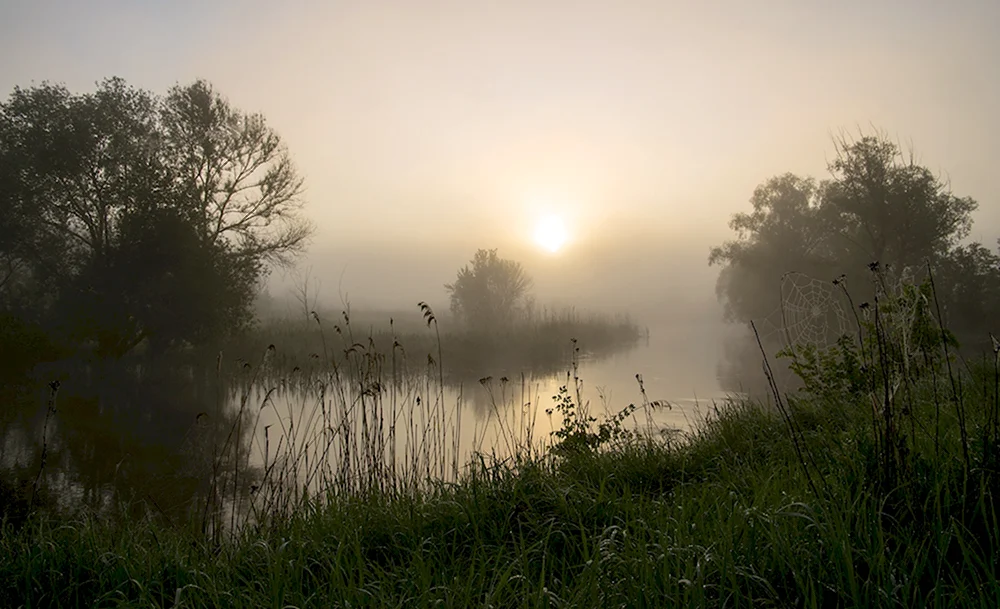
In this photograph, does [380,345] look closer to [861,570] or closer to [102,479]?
[102,479]

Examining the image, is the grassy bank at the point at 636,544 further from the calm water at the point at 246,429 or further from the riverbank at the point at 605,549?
the calm water at the point at 246,429

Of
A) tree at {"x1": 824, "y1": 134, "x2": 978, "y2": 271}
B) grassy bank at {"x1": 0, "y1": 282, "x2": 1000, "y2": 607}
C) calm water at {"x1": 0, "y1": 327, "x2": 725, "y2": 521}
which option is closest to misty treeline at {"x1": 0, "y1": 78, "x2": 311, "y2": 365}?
calm water at {"x1": 0, "y1": 327, "x2": 725, "y2": 521}

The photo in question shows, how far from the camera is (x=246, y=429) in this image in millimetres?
9461

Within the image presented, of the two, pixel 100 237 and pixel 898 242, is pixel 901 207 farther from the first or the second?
pixel 100 237

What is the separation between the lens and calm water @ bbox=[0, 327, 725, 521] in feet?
16.4

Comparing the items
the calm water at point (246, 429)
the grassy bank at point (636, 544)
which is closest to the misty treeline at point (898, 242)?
the calm water at point (246, 429)

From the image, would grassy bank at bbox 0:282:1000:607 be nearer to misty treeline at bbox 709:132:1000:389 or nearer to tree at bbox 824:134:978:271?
misty treeline at bbox 709:132:1000:389

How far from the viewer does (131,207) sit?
49.9 feet

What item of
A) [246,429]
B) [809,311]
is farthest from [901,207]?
[246,429]

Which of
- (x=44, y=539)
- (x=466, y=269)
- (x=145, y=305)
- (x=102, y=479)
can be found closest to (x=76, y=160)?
(x=145, y=305)

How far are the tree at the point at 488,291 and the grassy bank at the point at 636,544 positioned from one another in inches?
1154

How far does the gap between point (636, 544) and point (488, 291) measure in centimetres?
3194

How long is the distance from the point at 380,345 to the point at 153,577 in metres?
17.7

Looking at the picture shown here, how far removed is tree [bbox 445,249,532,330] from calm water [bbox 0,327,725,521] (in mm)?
16204
